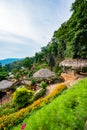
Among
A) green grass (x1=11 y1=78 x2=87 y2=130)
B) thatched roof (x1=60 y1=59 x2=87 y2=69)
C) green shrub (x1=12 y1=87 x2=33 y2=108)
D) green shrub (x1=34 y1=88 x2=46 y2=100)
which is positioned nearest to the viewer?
green grass (x1=11 y1=78 x2=87 y2=130)

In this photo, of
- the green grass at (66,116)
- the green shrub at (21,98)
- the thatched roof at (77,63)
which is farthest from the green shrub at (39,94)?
the green grass at (66,116)

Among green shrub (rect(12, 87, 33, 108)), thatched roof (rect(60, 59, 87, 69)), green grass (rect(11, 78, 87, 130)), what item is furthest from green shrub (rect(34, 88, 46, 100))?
green grass (rect(11, 78, 87, 130))

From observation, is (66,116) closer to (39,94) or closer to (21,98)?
(21,98)

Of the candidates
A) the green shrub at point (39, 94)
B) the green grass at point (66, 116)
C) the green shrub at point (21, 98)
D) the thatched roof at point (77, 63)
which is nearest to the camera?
the green grass at point (66, 116)

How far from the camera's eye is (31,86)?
88.6 feet

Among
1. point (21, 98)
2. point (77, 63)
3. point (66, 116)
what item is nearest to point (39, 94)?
point (21, 98)

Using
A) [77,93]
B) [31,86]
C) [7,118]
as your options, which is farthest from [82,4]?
[7,118]

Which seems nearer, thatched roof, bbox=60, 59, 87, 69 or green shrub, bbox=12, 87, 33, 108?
green shrub, bbox=12, 87, 33, 108

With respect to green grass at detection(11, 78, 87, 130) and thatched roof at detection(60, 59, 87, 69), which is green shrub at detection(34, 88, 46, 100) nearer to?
thatched roof at detection(60, 59, 87, 69)

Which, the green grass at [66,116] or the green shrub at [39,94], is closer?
the green grass at [66,116]

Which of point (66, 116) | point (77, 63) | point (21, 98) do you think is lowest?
point (21, 98)

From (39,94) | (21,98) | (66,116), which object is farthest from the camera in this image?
(39,94)

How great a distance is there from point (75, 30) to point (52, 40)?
60.1 ft

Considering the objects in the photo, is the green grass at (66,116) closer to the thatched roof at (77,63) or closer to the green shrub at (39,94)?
the green shrub at (39,94)
